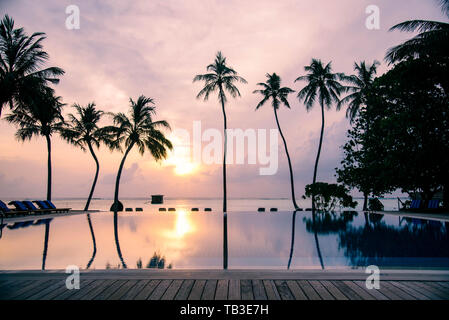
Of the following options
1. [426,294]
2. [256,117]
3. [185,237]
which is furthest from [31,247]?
[256,117]

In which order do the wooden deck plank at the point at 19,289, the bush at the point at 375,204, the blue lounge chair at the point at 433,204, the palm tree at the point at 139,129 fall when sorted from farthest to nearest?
the palm tree at the point at 139,129
the bush at the point at 375,204
the blue lounge chair at the point at 433,204
the wooden deck plank at the point at 19,289

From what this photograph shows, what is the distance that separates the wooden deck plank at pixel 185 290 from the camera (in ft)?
10.7

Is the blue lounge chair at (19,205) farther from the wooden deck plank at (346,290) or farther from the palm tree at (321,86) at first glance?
the palm tree at (321,86)

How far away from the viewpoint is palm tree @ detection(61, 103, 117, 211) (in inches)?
897

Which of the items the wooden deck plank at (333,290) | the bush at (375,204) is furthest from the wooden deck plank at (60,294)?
the bush at (375,204)

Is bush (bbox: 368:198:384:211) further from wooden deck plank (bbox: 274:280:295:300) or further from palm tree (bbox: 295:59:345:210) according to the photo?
wooden deck plank (bbox: 274:280:295:300)

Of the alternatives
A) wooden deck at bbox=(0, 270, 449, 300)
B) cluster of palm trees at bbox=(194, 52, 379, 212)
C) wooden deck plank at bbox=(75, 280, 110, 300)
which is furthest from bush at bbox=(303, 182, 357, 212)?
wooden deck plank at bbox=(75, 280, 110, 300)

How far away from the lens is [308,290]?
3.44 m

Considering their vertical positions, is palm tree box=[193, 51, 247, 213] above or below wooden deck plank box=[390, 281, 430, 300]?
above

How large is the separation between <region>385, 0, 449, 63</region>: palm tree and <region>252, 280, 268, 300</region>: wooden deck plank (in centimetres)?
1372

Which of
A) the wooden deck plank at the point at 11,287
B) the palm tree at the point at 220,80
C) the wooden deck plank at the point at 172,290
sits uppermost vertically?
the palm tree at the point at 220,80

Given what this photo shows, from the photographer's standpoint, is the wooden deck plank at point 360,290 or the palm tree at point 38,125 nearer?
the wooden deck plank at point 360,290

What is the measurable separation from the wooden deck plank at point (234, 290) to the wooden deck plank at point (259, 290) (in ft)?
0.65

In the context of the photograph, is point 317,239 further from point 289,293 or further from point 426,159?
point 426,159
